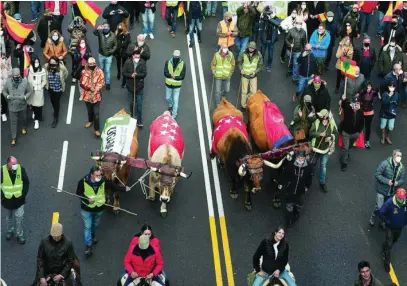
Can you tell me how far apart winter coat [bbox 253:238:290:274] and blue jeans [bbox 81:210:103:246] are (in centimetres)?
359

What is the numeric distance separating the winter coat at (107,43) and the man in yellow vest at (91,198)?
20.5 feet

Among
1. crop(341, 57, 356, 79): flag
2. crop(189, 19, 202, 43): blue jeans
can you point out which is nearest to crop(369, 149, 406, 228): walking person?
crop(341, 57, 356, 79): flag

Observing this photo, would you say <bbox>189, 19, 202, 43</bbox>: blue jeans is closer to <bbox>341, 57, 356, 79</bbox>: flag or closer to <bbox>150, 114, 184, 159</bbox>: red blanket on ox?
<bbox>341, 57, 356, 79</bbox>: flag

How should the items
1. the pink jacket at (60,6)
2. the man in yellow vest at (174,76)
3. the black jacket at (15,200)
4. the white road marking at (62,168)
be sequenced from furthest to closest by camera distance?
the pink jacket at (60,6)
the man in yellow vest at (174,76)
the white road marking at (62,168)
the black jacket at (15,200)

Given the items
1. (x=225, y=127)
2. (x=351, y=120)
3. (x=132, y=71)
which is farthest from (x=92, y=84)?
(x=351, y=120)

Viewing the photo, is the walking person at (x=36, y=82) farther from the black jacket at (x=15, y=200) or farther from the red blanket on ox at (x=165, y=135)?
the black jacket at (x=15, y=200)

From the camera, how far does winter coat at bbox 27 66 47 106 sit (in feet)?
66.0

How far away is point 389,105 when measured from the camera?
20125 mm

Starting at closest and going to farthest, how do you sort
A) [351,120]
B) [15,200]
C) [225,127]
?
[15,200] → [225,127] → [351,120]

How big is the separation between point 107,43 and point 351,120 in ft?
22.6

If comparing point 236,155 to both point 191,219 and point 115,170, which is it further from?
point 115,170

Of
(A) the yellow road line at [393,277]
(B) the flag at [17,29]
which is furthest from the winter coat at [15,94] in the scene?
(A) the yellow road line at [393,277]

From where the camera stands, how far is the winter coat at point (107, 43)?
2155cm

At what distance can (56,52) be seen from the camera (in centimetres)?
2170
